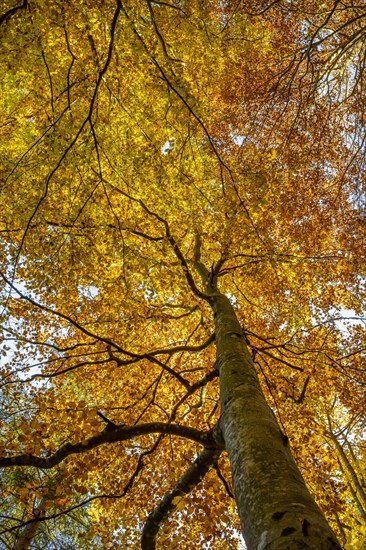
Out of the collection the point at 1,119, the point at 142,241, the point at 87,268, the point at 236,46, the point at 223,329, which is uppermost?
the point at 1,119

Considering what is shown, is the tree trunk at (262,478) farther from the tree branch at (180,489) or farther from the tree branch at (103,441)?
the tree branch at (180,489)

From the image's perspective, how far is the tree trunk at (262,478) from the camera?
65.0 inches

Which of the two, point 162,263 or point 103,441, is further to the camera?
point 162,263

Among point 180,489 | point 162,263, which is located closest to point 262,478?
point 180,489

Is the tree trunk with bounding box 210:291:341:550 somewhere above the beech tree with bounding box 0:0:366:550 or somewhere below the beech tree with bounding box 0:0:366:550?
below

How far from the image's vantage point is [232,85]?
1282cm

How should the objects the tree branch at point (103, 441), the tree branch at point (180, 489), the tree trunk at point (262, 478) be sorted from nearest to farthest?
1. the tree trunk at point (262, 478)
2. the tree branch at point (103, 441)
3. the tree branch at point (180, 489)

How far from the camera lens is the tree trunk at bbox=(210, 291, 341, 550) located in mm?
1651

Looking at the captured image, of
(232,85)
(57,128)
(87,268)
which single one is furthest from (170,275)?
(232,85)

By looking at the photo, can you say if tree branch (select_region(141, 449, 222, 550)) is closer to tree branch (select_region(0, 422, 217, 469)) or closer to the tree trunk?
tree branch (select_region(0, 422, 217, 469))

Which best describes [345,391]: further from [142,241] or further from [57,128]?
[57,128]

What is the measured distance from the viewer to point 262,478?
2123mm

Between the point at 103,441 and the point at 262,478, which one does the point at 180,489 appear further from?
the point at 262,478

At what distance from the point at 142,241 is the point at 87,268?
86.5 inches
